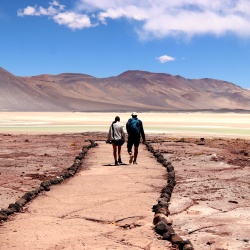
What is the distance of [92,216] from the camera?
8328 mm

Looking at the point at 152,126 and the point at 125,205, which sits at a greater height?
the point at 152,126

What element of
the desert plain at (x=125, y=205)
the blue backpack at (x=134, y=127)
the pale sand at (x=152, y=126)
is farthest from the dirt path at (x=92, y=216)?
the pale sand at (x=152, y=126)

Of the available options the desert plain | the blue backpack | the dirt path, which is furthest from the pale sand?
the dirt path

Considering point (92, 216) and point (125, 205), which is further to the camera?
point (125, 205)

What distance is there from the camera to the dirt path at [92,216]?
688cm

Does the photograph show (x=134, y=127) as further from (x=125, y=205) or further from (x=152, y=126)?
(x=152, y=126)

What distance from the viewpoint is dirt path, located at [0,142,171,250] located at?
22.6ft

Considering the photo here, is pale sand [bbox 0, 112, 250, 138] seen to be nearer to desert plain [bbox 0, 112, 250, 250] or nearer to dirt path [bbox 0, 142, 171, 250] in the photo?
desert plain [bbox 0, 112, 250, 250]

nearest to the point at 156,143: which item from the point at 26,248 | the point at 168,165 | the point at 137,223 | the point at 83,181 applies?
the point at 168,165

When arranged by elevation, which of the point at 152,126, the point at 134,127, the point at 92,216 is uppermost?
the point at 134,127

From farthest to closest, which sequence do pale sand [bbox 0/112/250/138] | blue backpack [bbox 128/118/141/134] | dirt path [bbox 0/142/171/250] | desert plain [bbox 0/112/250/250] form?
pale sand [bbox 0/112/250/138] < blue backpack [bbox 128/118/141/134] < desert plain [bbox 0/112/250/250] < dirt path [bbox 0/142/171/250]

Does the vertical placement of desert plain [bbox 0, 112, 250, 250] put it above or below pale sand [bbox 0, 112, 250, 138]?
below

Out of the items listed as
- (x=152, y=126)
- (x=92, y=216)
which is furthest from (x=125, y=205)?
(x=152, y=126)

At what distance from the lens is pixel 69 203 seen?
30.7 feet
